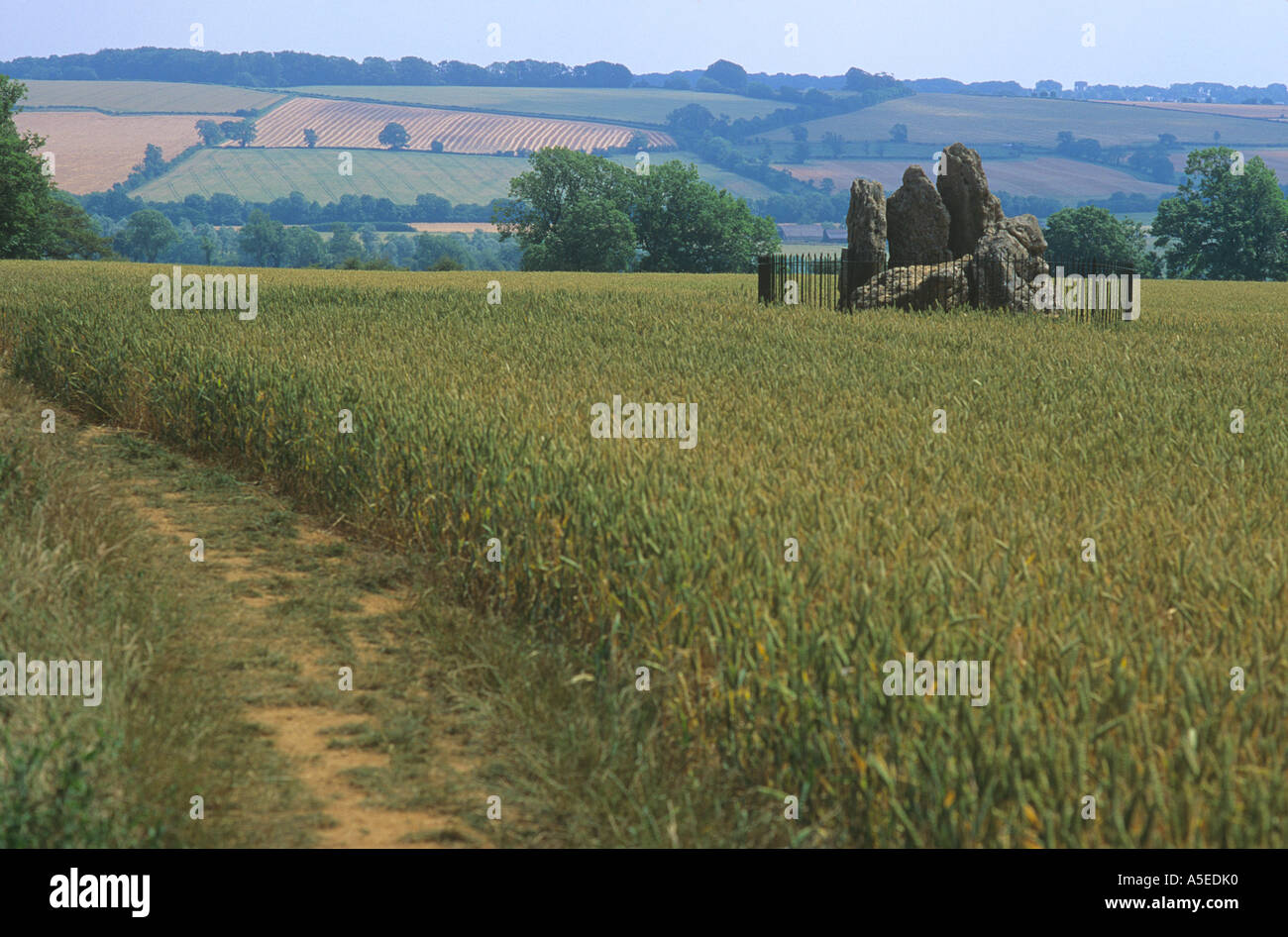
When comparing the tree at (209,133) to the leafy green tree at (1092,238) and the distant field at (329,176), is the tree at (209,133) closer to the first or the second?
the distant field at (329,176)

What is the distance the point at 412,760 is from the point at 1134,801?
2.87 metres

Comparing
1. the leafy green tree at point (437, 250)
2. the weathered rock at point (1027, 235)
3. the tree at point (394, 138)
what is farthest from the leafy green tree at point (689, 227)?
the tree at point (394, 138)

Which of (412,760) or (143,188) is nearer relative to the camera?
(412,760)

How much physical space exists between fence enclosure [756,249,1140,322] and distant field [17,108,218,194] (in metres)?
157

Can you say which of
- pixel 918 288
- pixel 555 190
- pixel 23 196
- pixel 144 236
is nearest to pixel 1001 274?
pixel 918 288

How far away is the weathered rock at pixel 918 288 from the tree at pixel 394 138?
189 m

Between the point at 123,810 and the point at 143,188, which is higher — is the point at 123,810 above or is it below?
below

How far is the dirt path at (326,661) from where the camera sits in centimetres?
413

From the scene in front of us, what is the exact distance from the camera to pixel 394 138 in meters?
196

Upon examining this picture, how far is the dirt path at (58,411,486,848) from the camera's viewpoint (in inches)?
163

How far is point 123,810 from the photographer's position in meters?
3.59

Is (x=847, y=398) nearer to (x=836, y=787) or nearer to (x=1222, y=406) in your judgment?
(x=1222, y=406)

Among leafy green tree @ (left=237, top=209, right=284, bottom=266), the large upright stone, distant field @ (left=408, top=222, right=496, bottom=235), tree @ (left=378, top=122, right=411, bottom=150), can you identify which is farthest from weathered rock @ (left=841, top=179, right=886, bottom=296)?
tree @ (left=378, top=122, right=411, bottom=150)
